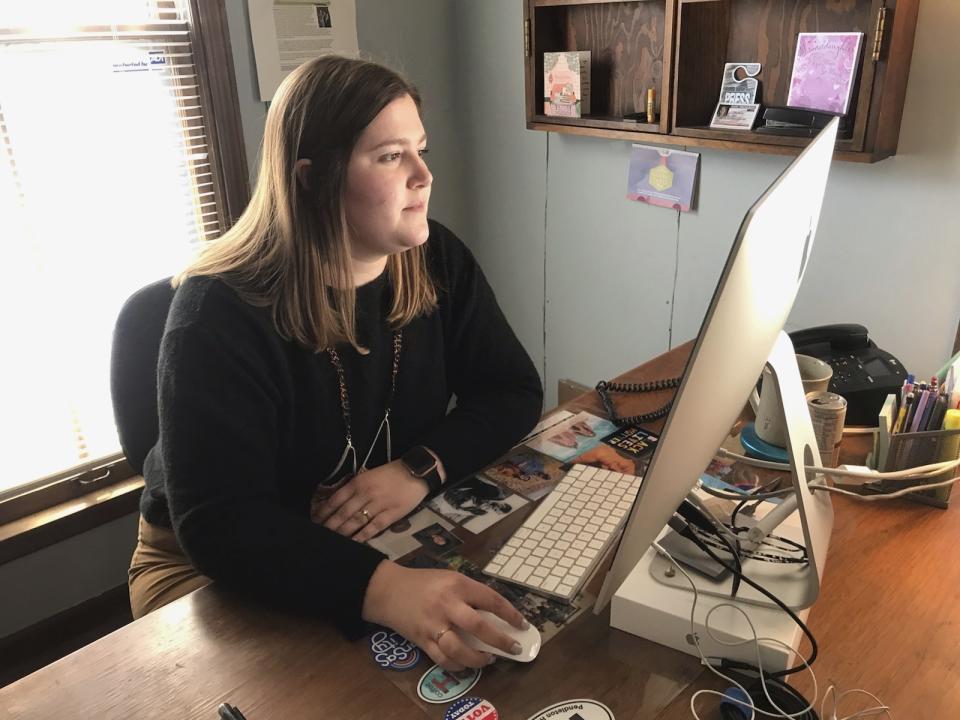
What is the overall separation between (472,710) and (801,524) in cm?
42

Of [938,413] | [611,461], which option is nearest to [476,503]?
[611,461]

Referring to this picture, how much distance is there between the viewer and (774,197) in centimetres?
58

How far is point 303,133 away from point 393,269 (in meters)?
0.26

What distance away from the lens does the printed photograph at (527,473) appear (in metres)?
1.15

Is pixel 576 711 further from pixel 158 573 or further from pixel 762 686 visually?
pixel 158 573

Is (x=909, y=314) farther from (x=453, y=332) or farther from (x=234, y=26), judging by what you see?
(x=234, y=26)

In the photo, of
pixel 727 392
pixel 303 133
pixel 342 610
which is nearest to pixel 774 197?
pixel 727 392

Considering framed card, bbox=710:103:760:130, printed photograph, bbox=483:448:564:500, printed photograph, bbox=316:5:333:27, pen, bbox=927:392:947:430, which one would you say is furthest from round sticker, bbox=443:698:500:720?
printed photograph, bbox=316:5:333:27

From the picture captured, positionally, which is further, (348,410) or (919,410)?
(348,410)

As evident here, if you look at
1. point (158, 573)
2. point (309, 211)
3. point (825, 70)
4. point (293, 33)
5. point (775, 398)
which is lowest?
point (158, 573)

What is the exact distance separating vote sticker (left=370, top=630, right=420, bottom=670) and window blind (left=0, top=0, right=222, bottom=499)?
1.37 m

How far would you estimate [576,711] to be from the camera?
761 millimetres

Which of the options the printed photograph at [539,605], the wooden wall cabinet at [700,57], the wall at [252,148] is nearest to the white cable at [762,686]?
the printed photograph at [539,605]

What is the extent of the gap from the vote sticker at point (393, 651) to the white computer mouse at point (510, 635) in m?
0.06
